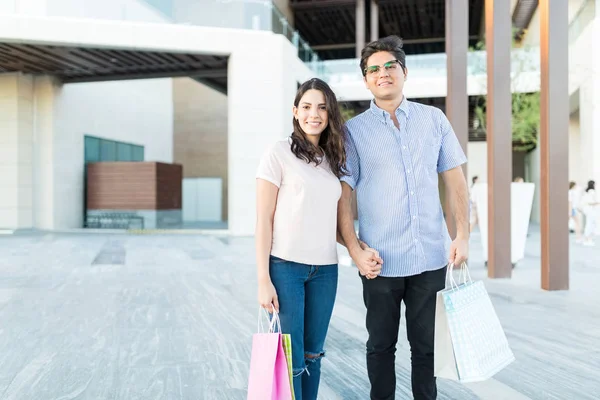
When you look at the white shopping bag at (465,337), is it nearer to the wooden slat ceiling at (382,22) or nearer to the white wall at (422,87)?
the white wall at (422,87)

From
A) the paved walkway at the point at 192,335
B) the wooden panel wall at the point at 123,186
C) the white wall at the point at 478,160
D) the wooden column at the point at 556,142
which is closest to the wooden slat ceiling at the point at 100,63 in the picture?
the wooden panel wall at the point at 123,186

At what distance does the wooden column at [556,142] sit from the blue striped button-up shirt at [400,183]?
3.91 m

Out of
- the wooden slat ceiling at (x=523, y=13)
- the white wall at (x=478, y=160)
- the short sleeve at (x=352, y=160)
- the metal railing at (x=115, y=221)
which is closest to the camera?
the short sleeve at (x=352, y=160)

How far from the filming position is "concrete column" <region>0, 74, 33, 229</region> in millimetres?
15789

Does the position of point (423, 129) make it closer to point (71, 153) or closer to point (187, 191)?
point (71, 153)

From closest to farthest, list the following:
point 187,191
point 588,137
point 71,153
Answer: point 588,137 → point 71,153 → point 187,191

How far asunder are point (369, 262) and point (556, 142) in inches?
173

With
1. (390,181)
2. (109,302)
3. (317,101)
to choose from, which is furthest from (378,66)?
(109,302)

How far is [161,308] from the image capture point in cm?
512

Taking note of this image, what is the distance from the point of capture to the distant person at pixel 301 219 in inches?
83.4

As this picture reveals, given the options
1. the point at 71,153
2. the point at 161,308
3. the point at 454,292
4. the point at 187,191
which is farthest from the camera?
the point at 187,191

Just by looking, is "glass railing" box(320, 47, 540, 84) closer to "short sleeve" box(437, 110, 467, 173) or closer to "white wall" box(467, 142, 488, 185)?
"white wall" box(467, 142, 488, 185)

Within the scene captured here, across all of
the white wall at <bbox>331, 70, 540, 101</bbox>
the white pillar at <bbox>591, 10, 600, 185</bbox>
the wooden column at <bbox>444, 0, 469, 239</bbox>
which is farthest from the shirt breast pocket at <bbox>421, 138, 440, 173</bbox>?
the white pillar at <bbox>591, 10, 600, 185</bbox>

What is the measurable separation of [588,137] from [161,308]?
47.5 feet
